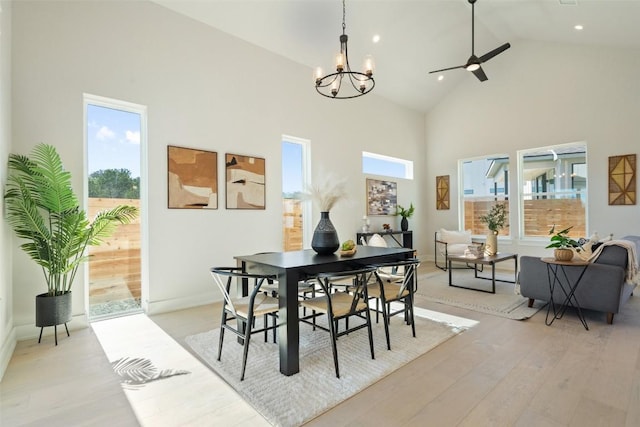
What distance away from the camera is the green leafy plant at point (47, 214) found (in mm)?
2762

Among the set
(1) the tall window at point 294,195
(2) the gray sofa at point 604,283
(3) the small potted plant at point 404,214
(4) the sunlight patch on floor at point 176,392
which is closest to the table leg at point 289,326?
(4) the sunlight patch on floor at point 176,392

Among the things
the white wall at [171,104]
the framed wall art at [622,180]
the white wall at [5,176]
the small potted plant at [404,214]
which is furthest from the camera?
the small potted plant at [404,214]

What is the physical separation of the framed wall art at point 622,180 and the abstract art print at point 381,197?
140 inches

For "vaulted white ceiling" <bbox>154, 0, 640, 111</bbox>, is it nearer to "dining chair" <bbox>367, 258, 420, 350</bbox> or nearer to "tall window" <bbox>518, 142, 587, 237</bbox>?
"tall window" <bbox>518, 142, 587, 237</bbox>

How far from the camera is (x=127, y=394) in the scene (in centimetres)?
204

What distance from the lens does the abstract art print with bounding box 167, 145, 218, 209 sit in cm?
386

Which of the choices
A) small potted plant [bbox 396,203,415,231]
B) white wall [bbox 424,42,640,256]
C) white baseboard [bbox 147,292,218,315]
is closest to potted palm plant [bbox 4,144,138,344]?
white baseboard [bbox 147,292,218,315]

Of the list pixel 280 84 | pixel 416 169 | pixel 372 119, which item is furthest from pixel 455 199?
pixel 280 84

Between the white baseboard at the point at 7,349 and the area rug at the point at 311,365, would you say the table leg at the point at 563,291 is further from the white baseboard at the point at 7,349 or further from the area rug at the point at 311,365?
the white baseboard at the point at 7,349

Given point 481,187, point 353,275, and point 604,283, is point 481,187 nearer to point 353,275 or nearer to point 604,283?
point 604,283

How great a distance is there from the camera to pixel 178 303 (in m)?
3.86

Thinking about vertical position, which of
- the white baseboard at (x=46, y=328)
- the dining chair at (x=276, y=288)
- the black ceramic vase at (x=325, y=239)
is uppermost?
the black ceramic vase at (x=325, y=239)

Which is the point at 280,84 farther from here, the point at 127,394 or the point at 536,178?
the point at 536,178

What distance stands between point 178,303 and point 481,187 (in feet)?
20.4
